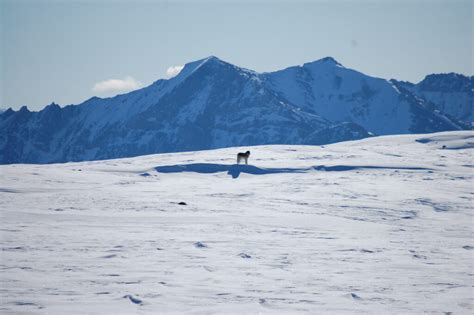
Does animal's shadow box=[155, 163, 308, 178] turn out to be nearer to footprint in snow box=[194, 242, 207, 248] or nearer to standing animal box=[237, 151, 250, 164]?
standing animal box=[237, 151, 250, 164]

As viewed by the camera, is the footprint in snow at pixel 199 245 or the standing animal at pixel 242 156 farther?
the standing animal at pixel 242 156

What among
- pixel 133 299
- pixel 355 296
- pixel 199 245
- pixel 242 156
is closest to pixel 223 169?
pixel 242 156

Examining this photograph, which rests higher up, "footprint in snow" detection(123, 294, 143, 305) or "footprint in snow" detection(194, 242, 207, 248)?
"footprint in snow" detection(194, 242, 207, 248)

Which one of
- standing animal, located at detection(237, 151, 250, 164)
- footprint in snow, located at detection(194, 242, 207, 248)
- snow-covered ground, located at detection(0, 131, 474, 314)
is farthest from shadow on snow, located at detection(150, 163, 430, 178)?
footprint in snow, located at detection(194, 242, 207, 248)

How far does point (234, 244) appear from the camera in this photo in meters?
19.4

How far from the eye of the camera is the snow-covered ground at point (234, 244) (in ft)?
44.7

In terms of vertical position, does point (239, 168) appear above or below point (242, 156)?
below

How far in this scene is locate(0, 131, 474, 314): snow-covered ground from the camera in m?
13.6

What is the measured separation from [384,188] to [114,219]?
60.5ft

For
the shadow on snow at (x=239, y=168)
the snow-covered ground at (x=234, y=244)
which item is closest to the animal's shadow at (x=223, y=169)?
the shadow on snow at (x=239, y=168)

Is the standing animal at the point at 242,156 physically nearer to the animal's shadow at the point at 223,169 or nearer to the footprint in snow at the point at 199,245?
the animal's shadow at the point at 223,169

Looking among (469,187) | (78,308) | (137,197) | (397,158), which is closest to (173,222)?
(137,197)

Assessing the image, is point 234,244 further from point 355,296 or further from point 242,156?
point 242,156

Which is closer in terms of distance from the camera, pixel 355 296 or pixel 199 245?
pixel 355 296
